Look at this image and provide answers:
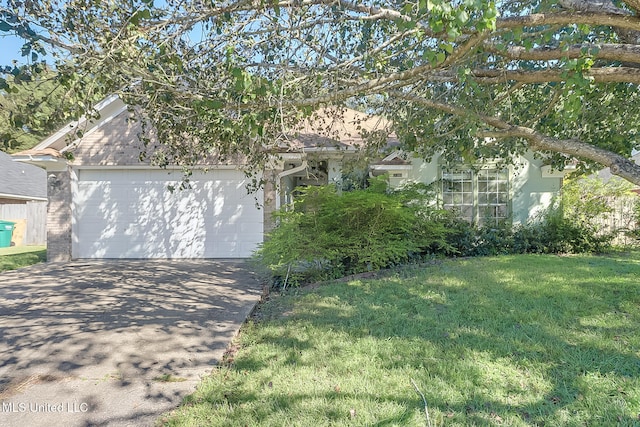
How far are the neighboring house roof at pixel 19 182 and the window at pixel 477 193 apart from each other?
61.5 ft

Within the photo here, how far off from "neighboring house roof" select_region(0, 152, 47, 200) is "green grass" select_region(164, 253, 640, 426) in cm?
1758

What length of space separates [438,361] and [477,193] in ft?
28.5

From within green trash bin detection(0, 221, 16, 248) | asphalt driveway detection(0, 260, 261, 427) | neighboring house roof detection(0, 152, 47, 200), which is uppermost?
neighboring house roof detection(0, 152, 47, 200)

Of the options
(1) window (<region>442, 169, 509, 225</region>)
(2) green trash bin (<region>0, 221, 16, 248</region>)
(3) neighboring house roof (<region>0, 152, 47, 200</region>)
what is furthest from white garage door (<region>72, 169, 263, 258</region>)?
(3) neighboring house roof (<region>0, 152, 47, 200</region>)

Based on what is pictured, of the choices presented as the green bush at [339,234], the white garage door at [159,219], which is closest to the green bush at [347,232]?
the green bush at [339,234]

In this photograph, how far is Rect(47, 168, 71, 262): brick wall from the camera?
34.1 feet

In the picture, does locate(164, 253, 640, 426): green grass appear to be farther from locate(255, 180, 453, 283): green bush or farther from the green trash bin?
the green trash bin

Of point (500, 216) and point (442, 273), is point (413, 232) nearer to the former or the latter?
point (442, 273)

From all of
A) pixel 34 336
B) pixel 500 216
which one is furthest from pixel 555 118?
pixel 34 336

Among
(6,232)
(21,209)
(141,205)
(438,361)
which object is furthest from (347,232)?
(21,209)

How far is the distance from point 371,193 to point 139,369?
5.04 meters

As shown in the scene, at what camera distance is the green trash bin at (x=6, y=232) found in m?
16.1

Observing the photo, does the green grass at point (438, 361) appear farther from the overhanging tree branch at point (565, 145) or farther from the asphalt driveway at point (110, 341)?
the overhanging tree branch at point (565, 145)

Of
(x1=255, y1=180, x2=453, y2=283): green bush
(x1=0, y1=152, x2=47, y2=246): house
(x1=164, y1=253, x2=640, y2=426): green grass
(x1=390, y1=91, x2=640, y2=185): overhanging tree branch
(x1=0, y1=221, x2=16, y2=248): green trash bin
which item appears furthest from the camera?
(x1=0, y1=152, x2=47, y2=246): house
